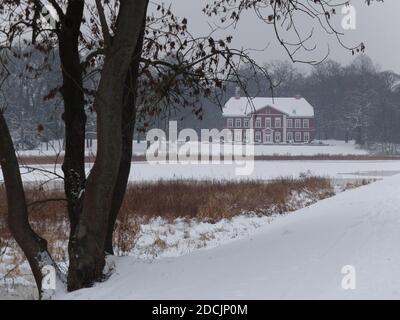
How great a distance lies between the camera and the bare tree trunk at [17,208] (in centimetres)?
630

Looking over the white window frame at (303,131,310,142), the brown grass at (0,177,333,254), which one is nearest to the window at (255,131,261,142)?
the white window frame at (303,131,310,142)

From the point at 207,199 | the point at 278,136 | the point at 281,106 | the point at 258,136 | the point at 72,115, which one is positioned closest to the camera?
the point at 72,115

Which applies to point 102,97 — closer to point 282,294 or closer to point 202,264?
point 202,264

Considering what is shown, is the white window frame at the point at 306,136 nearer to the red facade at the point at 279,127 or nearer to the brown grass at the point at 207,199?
the red facade at the point at 279,127

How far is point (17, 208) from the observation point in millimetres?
6434

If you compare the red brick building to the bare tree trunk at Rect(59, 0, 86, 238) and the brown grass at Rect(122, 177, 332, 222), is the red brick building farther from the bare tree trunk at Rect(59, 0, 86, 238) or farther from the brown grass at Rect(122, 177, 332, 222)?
the bare tree trunk at Rect(59, 0, 86, 238)

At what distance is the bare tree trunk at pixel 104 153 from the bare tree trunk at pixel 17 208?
451mm

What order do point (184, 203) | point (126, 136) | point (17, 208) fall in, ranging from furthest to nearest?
point (184, 203) → point (126, 136) → point (17, 208)

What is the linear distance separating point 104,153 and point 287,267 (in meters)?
2.36

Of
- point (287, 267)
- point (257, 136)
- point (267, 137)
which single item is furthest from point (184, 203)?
point (267, 137)

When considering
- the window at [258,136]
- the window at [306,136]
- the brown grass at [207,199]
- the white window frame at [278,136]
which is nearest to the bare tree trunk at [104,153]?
the brown grass at [207,199]

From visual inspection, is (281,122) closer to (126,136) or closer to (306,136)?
(306,136)

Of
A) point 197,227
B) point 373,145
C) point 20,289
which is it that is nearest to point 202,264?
point 20,289

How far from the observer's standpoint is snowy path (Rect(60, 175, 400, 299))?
4.54 meters
